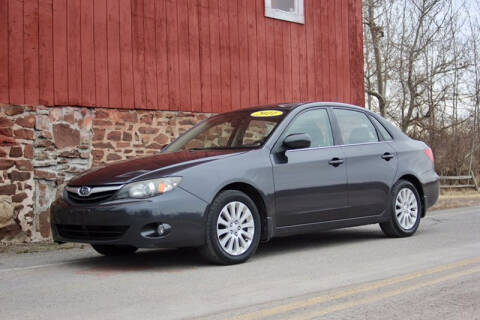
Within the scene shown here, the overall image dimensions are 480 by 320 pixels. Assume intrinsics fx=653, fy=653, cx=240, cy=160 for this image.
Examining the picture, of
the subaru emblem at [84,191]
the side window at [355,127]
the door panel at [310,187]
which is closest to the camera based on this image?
the subaru emblem at [84,191]

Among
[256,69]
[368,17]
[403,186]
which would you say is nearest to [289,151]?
[403,186]

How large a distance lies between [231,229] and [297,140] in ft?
4.08

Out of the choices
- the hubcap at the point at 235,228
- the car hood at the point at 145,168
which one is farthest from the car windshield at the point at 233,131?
the hubcap at the point at 235,228

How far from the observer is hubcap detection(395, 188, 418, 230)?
8.23 metres

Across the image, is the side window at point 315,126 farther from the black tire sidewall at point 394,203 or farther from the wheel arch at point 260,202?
the black tire sidewall at point 394,203

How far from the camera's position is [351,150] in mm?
7758

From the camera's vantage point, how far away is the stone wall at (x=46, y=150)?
9.96 meters

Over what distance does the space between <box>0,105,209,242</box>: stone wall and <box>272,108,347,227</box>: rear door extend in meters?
4.85

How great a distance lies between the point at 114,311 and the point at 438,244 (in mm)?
4463

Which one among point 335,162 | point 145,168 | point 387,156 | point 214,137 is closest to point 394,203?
point 387,156

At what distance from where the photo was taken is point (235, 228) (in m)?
6.30

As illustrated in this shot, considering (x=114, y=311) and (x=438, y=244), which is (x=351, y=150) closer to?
(x=438, y=244)

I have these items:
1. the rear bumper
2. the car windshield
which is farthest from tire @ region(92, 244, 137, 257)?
the rear bumper

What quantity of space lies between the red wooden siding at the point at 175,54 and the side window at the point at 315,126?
4.92 m
